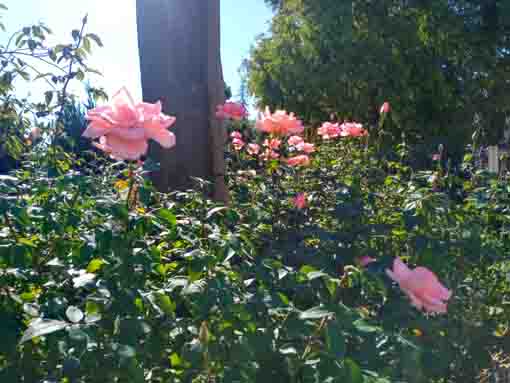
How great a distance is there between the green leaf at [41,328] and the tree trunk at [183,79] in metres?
2.31

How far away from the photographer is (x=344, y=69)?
1377 cm

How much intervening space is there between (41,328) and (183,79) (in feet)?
8.42

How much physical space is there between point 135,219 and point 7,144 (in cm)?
161

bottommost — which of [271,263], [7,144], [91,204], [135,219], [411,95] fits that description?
[271,263]

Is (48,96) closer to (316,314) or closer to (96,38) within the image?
(96,38)

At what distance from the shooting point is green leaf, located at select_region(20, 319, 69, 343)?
0.93 m

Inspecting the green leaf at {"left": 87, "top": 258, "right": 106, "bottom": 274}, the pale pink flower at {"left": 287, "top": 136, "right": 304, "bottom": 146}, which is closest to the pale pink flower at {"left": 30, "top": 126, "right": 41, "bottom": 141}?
the pale pink flower at {"left": 287, "top": 136, "right": 304, "bottom": 146}

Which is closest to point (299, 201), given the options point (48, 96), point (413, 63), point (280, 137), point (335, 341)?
point (280, 137)

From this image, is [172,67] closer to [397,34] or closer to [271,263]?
[271,263]

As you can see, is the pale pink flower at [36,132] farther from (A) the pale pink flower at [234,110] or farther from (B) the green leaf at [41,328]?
(B) the green leaf at [41,328]

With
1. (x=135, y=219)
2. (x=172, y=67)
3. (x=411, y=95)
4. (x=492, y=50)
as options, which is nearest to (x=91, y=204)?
(x=135, y=219)

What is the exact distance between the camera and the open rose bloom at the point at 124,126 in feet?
4.13

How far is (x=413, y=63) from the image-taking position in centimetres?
1372

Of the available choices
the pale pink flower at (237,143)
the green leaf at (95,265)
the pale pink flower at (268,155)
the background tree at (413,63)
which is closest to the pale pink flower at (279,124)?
the pale pink flower at (268,155)
